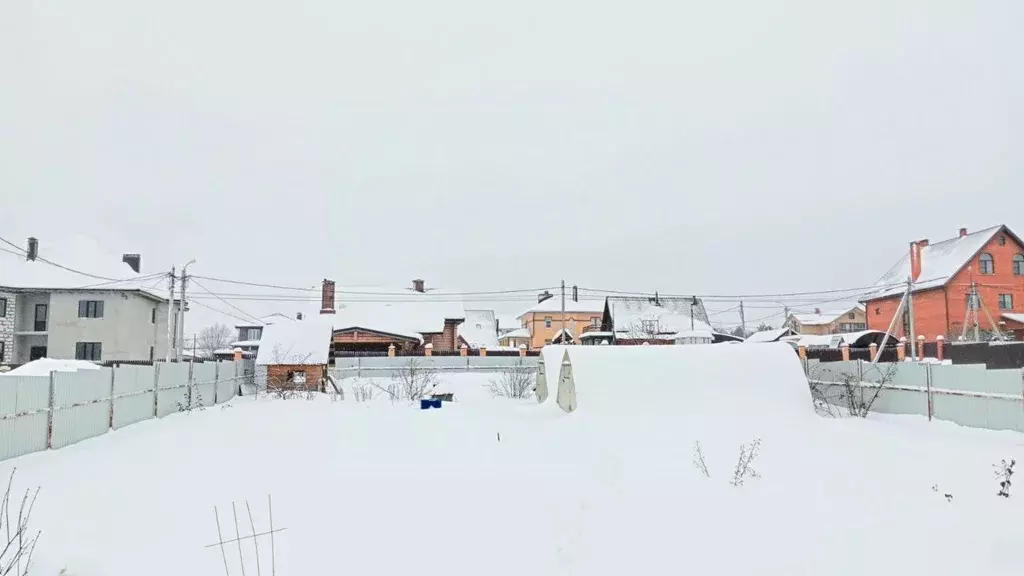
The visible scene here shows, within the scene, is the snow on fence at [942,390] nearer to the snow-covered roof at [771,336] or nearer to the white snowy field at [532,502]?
the white snowy field at [532,502]

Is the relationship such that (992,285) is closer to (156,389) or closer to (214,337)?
(156,389)

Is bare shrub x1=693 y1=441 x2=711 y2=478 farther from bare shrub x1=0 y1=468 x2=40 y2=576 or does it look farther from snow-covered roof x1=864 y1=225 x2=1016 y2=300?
snow-covered roof x1=864 y1=225 x2=1016 y2=300

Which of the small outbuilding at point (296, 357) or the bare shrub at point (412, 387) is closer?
the bare shrub at point (412, 387)

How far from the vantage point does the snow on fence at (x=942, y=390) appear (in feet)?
36.4

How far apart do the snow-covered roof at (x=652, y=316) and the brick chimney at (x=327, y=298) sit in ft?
71.2

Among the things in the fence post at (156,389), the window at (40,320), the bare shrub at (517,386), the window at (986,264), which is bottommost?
the bare shrub at (517,386)

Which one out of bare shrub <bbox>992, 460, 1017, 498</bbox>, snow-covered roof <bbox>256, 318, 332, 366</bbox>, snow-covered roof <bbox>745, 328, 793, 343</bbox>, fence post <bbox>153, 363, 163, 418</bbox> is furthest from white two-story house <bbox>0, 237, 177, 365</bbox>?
snow-covered roof <bbox>745, 328, 793, 343</bbox>

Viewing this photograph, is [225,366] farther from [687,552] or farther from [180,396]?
[687,552]

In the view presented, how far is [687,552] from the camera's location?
5.75 metres

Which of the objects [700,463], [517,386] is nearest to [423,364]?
[517,386]

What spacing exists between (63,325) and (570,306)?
164ft

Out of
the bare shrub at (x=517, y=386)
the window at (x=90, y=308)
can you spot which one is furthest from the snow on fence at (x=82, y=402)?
the window at (x=90, y=308)

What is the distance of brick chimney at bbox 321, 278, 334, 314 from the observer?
4034cm

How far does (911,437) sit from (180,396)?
17185mm
